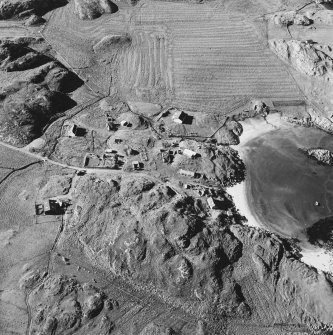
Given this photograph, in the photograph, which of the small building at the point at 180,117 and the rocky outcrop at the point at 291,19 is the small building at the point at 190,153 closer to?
the small building at the point at 180,117

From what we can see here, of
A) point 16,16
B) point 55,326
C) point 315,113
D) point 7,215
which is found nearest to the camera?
point 55,326

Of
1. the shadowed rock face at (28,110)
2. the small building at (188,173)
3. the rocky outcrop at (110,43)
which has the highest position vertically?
the rocky outcrop at (110,43)

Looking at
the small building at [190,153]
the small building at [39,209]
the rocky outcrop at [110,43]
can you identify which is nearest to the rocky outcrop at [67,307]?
the small building at [39,209]

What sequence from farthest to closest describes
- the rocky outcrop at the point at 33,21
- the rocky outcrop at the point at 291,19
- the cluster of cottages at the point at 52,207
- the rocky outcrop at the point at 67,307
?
the rocky outcrop at the point at 33,21 < the rocky outcrop at the point at 291,19 < the cluster of cottages at the point at 52,207 < the rocky outcrop at the point at 67,307

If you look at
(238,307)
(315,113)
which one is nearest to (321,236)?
(238,307)

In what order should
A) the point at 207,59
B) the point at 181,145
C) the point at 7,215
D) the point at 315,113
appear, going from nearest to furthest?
the point at 7,215 < the point at 181,145 < the point at 315,113 < the point at 207,59

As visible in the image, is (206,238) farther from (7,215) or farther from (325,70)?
(325,70)
